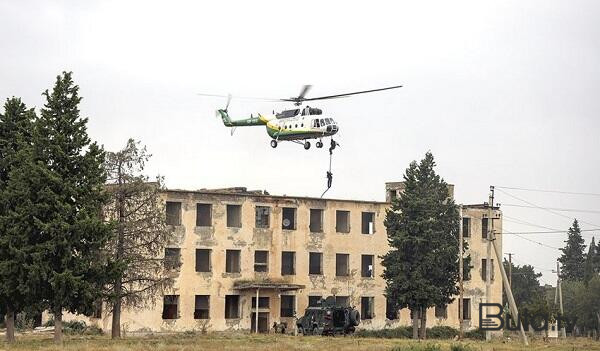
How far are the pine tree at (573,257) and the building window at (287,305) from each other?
242 feet

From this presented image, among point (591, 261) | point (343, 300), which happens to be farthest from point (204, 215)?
point (591, 261)

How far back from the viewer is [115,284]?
55.7 m

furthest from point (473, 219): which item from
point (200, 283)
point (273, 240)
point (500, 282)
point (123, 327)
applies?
point (123, 327)

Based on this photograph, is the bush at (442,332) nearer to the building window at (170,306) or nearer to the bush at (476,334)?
the bush at (476,334)

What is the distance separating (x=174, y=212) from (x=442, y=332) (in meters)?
23.4

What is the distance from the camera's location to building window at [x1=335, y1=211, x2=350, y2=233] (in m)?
81.6

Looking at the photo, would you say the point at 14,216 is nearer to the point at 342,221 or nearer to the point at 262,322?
the point at 262,322

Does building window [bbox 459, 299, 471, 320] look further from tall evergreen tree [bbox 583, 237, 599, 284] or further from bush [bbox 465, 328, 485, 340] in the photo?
tall evergreen tree [bbox 583, 237, 599, 284]

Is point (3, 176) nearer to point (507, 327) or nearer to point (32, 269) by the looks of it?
point (32, 269)

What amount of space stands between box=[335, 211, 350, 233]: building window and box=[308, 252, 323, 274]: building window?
2.66 metres

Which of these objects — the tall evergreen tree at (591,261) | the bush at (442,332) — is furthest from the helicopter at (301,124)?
the tall evergreen tree at (591,261)

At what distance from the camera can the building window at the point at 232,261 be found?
250 ft

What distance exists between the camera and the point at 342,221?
82.0 meters

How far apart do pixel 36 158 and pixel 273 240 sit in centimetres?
3202
